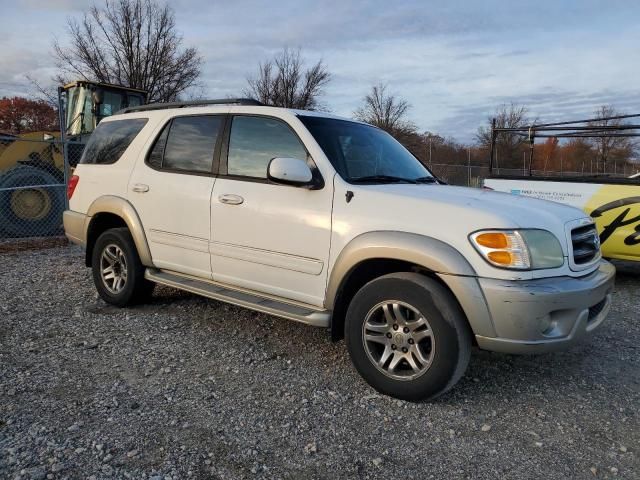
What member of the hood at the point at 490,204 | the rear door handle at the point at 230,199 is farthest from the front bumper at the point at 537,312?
the rear door handle at the point at 230,199

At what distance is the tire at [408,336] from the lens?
122 inches

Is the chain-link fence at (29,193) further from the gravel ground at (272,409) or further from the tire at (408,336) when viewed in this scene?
the tire at (408,336)

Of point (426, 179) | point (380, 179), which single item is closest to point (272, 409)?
point (380, 179)

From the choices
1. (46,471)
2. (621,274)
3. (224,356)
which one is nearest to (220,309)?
(224,356)

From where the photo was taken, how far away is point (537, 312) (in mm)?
2920

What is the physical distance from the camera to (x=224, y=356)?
4.02 meters

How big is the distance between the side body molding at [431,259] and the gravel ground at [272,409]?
688 mm

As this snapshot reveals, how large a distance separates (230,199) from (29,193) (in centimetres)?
757

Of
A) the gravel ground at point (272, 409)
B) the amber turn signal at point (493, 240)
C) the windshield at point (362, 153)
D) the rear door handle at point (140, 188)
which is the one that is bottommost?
the gravel ground at point (272, 409)

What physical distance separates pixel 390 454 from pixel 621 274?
6.10 meters

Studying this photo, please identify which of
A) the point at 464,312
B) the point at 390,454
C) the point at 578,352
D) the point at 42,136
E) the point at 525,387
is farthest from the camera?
the point at 42,136

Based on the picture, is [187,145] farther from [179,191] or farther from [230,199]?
[230,199]

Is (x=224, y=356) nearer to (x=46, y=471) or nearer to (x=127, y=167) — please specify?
(x=46, y=471)

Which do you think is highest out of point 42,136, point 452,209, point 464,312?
point 42,136
